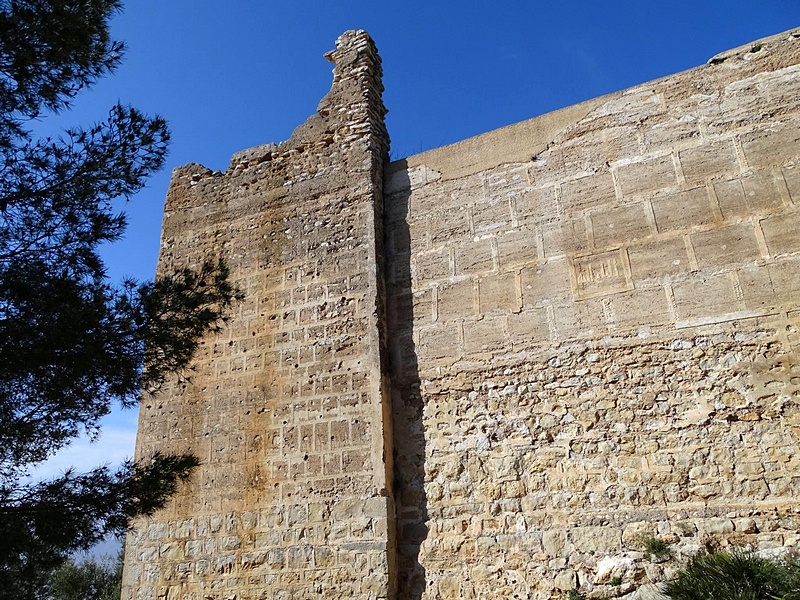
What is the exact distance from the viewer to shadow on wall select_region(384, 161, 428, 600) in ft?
20.1

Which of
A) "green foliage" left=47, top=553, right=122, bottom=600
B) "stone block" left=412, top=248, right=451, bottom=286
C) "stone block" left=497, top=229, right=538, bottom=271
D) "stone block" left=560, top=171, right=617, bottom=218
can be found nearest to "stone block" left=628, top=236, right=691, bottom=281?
"stone block" left=560, top=171, right=617, bottom=218

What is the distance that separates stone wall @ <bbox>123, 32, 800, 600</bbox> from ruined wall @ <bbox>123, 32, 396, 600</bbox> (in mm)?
27

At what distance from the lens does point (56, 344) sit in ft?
15.0

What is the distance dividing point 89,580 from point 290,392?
10255 mm

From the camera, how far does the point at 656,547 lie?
17.1 ft

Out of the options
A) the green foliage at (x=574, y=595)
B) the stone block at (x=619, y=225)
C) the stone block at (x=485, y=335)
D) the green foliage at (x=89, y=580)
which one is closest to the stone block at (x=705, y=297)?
the stone block at (x=619, y=225)

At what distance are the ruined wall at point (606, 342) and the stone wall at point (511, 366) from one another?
0.06 feet

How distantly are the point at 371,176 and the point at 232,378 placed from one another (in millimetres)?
2685

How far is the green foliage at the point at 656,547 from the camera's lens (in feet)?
17.0

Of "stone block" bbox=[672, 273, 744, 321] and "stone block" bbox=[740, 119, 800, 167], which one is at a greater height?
"stone block" bbox=[740, 119, 800, 167]

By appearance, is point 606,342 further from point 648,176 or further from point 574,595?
point 574,595

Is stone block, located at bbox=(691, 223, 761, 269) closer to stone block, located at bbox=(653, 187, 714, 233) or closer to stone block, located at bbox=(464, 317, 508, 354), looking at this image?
stone block, located at bbox=(653, 187, 714, 233)

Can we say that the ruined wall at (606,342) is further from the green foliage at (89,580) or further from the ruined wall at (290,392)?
the green foliage at (89,580)

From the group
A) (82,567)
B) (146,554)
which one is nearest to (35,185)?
(146,554)
